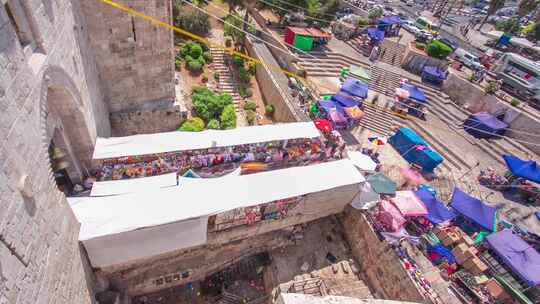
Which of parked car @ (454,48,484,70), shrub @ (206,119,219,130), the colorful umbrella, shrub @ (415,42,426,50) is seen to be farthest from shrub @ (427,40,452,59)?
shrub @ (206,119,219,130)

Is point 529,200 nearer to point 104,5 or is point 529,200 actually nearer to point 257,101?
point 257,101

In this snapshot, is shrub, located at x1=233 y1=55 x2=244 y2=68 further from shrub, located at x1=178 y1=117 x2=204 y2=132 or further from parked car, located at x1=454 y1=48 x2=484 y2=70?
parked car, located at x1=454 y1=48 x2=484 y2=70

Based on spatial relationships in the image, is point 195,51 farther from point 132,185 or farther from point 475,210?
point 475,210

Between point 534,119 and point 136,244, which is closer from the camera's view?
point 136,244

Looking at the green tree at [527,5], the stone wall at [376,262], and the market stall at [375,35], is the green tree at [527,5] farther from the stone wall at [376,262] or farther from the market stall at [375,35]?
the stone wall at [376,262]

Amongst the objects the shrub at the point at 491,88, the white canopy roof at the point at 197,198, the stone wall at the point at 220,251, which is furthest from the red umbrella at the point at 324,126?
the shrub at the point at 491,88

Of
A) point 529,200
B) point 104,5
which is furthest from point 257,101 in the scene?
point 529,200
